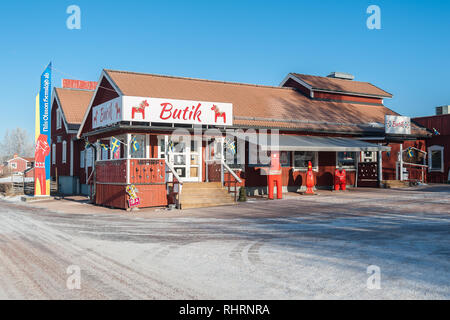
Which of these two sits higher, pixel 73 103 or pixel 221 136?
pixel 73 103

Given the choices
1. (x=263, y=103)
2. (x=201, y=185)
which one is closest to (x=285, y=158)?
(x=263, y=103)

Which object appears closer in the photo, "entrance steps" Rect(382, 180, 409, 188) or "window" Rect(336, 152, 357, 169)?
"entrance steps" Rect(382, 180, 409, 188)

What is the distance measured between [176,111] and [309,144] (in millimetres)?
6379

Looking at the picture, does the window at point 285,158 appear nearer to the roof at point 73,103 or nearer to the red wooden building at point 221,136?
the red wooden building at point 221,136

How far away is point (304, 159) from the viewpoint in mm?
22000

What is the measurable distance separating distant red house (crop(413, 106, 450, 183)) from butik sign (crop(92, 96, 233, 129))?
51.0ft

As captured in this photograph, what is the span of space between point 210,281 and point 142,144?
1306cm

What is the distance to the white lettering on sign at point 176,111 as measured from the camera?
16.5m

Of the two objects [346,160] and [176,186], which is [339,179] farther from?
[176,186]

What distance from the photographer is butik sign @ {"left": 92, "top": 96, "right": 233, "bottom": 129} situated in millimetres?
16438

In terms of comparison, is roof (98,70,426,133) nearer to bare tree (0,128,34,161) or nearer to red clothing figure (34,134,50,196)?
red clothing figure (34,134,50,196)

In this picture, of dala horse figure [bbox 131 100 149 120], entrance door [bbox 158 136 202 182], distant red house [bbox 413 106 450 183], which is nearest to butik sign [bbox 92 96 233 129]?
dala horse figure [bbox 131 100 149 120]
